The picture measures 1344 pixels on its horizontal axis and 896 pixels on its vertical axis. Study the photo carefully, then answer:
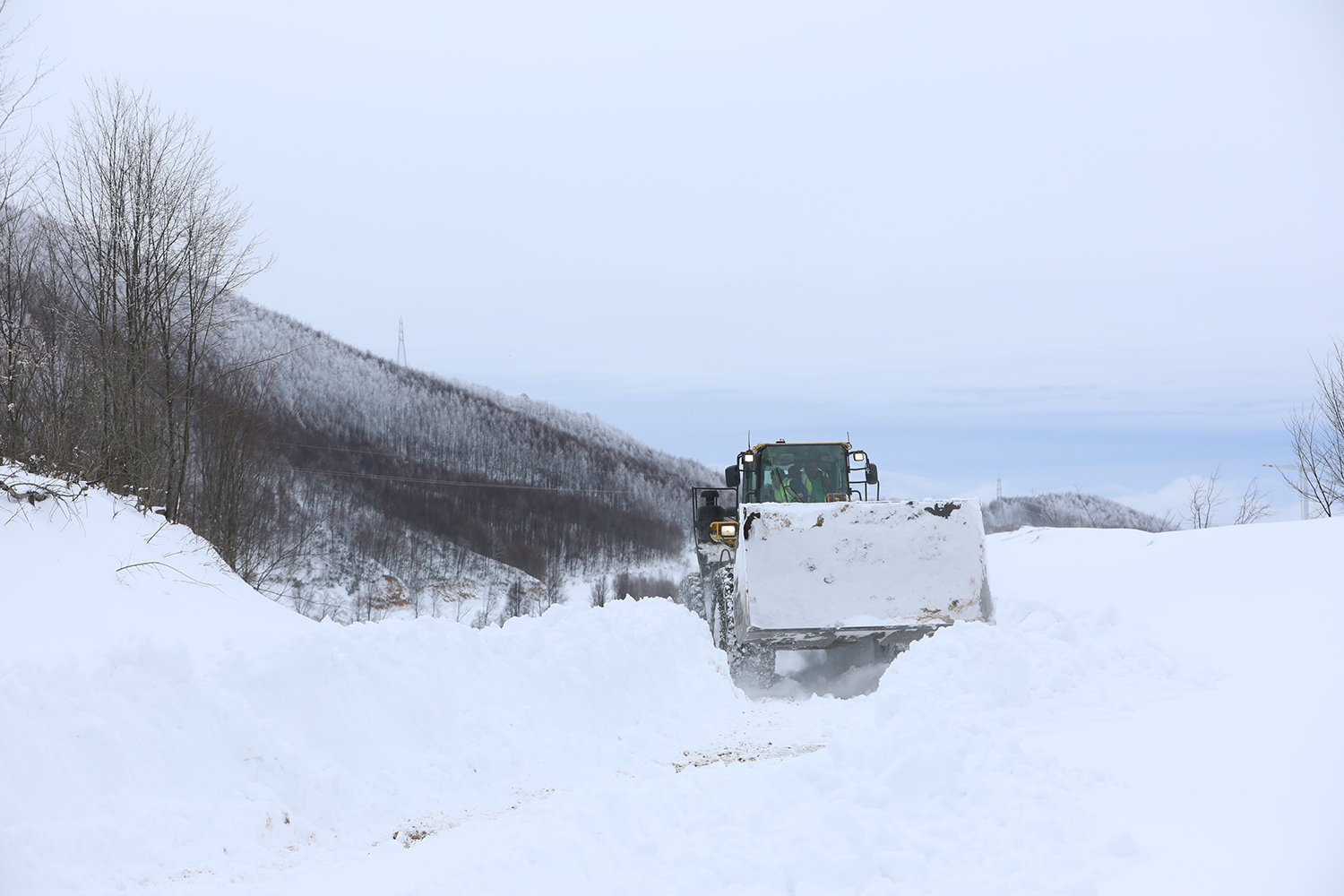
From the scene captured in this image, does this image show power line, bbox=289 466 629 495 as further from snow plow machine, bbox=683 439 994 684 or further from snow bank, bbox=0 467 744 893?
snow plow machine, bbox=683 439 994 684

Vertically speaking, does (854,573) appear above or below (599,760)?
above

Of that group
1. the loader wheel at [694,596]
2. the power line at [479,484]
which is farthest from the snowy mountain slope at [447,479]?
the loader wheel at [694,596]

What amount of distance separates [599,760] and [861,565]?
357 centimetres

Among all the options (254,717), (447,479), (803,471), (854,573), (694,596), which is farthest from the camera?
(447,479)

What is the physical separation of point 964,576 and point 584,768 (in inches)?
177

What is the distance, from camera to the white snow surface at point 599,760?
12.3 feet

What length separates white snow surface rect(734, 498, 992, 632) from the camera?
338 inches

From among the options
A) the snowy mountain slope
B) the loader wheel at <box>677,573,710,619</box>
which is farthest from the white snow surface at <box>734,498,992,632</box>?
the snowy mountain slope

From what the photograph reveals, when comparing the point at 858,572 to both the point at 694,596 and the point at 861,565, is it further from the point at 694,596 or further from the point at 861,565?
the point at 694,596

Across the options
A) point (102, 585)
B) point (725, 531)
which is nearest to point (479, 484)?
point (725, 531)

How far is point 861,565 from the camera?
28.5 ft

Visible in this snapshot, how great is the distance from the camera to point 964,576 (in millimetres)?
8703

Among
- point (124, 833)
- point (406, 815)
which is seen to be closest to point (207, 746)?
point (124, 833)

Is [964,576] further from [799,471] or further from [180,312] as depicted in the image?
[180,312]
